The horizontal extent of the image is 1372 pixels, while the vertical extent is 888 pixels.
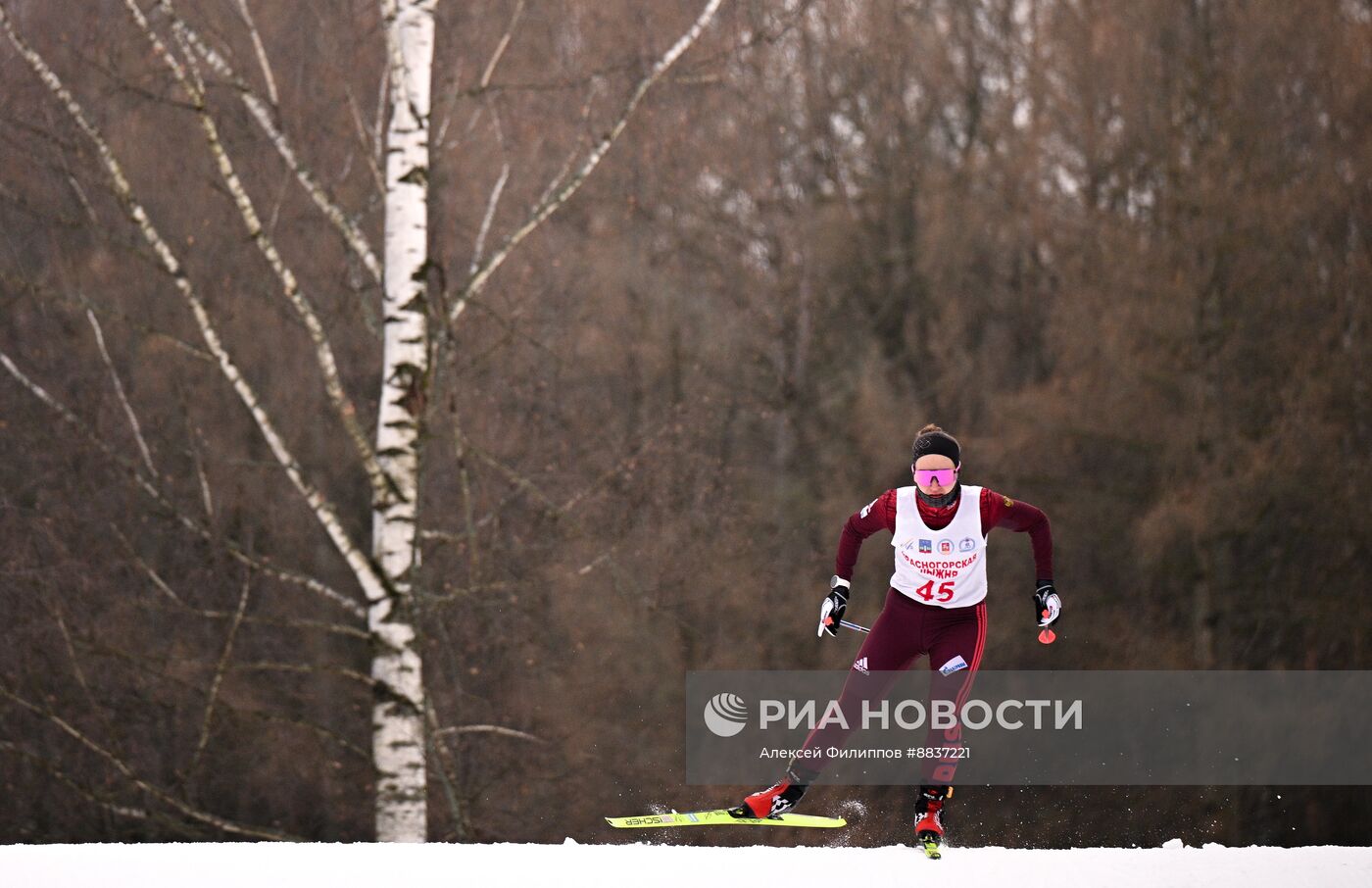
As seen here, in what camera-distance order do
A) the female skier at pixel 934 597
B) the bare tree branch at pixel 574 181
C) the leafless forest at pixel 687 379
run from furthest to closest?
the leafless forest at pixel 687 379 < the bare tree branch at pixel 574 181 < the female skier at pixel 934 597

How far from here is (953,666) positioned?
16.2ft

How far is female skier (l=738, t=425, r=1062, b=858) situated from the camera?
4.88 m

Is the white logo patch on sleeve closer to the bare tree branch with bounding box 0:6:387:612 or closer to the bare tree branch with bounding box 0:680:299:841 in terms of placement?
the bare tree branch with bounding box 0:6:387:612

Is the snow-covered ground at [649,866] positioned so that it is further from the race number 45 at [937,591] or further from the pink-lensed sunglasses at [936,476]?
the pink-lensed sunglasses at [936,476]

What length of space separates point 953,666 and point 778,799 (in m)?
0.82

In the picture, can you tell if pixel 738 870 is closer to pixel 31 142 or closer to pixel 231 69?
pixel 231 69

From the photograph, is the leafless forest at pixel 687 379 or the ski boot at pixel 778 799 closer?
the ski boot at pixel 778 799

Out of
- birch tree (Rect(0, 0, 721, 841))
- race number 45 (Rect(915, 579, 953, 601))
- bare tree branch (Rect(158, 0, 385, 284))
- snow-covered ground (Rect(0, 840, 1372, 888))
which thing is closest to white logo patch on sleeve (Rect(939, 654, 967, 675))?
race number 45 (Rect(915, 579, 953, 601))

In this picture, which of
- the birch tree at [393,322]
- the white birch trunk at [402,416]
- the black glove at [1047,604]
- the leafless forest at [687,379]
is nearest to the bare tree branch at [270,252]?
the birch tree at [393,322]

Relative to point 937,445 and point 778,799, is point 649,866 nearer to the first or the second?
point 778,799

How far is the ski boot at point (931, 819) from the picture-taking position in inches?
195

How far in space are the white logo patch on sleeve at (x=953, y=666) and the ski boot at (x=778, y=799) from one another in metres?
0.63

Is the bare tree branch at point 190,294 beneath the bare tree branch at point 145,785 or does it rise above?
above

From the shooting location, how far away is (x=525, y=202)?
39.8 ft
